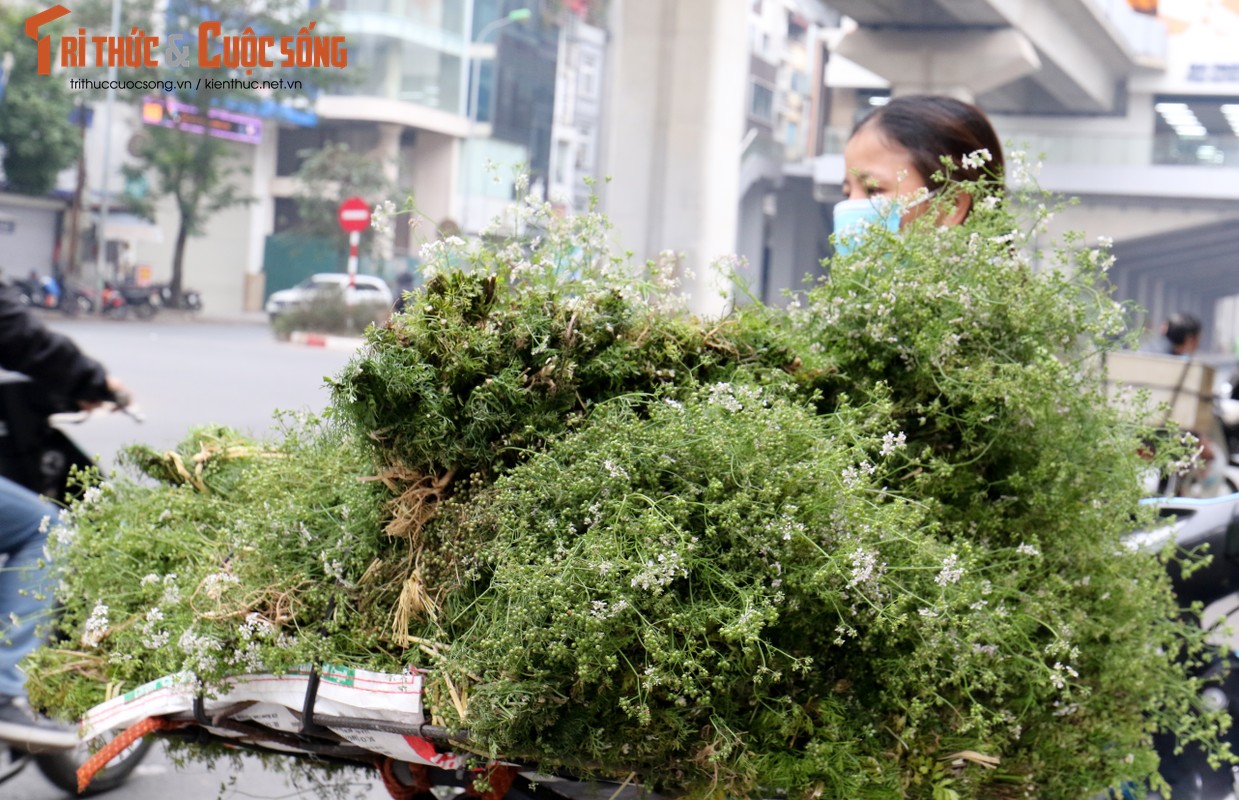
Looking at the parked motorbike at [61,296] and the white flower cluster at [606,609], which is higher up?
the white flower cluster at [606,609]

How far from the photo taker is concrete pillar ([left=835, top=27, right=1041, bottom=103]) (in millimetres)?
26375

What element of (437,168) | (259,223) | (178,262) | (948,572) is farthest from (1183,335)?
(437,168)

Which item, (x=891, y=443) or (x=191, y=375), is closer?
(x=891, y=443)

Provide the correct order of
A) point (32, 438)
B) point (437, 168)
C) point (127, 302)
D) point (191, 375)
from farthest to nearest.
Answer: point (437, 168) < point (127, 302) < point (191, 375) < point (32, 438)

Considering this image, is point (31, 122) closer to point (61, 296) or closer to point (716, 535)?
point (61, 296)

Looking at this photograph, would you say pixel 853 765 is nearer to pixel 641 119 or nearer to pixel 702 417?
pixel 702 417

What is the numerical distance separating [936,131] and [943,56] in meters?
26.1

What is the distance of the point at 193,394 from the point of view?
15.6m

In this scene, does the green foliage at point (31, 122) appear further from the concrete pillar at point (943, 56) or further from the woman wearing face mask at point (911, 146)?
the woman wearing face mask at point (911, 146)

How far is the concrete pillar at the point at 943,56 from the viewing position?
2638cm

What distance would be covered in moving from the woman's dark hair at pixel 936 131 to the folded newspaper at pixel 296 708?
173 centimetres

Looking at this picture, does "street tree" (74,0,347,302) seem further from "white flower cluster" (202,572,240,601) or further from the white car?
"white flower cluster" (202,572,240,601)

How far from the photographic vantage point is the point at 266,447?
8.07ft

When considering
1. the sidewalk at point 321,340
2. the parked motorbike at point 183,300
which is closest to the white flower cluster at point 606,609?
the sidewalk at point 321,340
